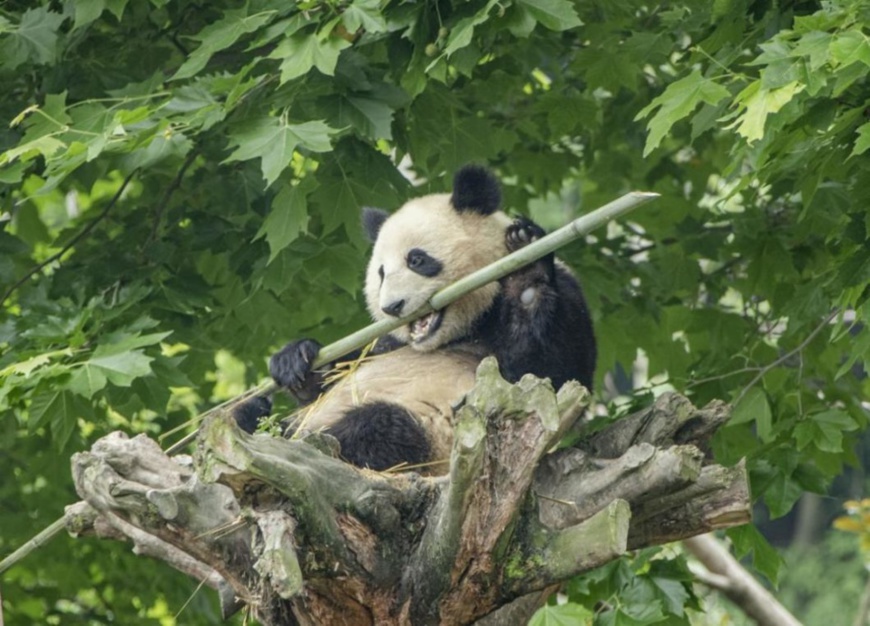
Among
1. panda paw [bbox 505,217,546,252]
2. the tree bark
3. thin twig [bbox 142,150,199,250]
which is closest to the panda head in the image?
panda paw [bbox 505,217,546,252]

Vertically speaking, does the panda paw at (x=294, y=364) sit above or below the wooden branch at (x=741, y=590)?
above

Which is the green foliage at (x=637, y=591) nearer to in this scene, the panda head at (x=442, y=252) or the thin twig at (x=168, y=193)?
the panda head at (x=442, y=252)

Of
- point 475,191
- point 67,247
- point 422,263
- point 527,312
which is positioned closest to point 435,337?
point 422,263

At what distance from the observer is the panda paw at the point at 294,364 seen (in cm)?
520

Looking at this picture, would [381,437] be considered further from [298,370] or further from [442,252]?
[442,252]

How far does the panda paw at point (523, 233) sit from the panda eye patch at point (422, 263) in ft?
1.17

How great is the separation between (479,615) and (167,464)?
3.67 ft

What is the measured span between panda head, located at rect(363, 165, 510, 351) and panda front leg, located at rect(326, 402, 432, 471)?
0.49m

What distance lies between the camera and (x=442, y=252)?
5.40 metres

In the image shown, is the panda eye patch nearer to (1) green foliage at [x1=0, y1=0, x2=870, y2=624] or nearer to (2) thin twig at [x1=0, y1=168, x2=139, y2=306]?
(1) green foliage at [x1=0, y1=0, x2=870, y2=624]

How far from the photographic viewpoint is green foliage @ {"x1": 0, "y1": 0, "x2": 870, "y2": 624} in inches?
204

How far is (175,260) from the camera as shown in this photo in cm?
677

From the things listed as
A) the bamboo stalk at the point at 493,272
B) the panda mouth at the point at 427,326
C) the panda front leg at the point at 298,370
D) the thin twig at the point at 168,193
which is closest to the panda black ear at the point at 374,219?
the panda mouth at the point at 427,326

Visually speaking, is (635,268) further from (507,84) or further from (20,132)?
(20,132)
